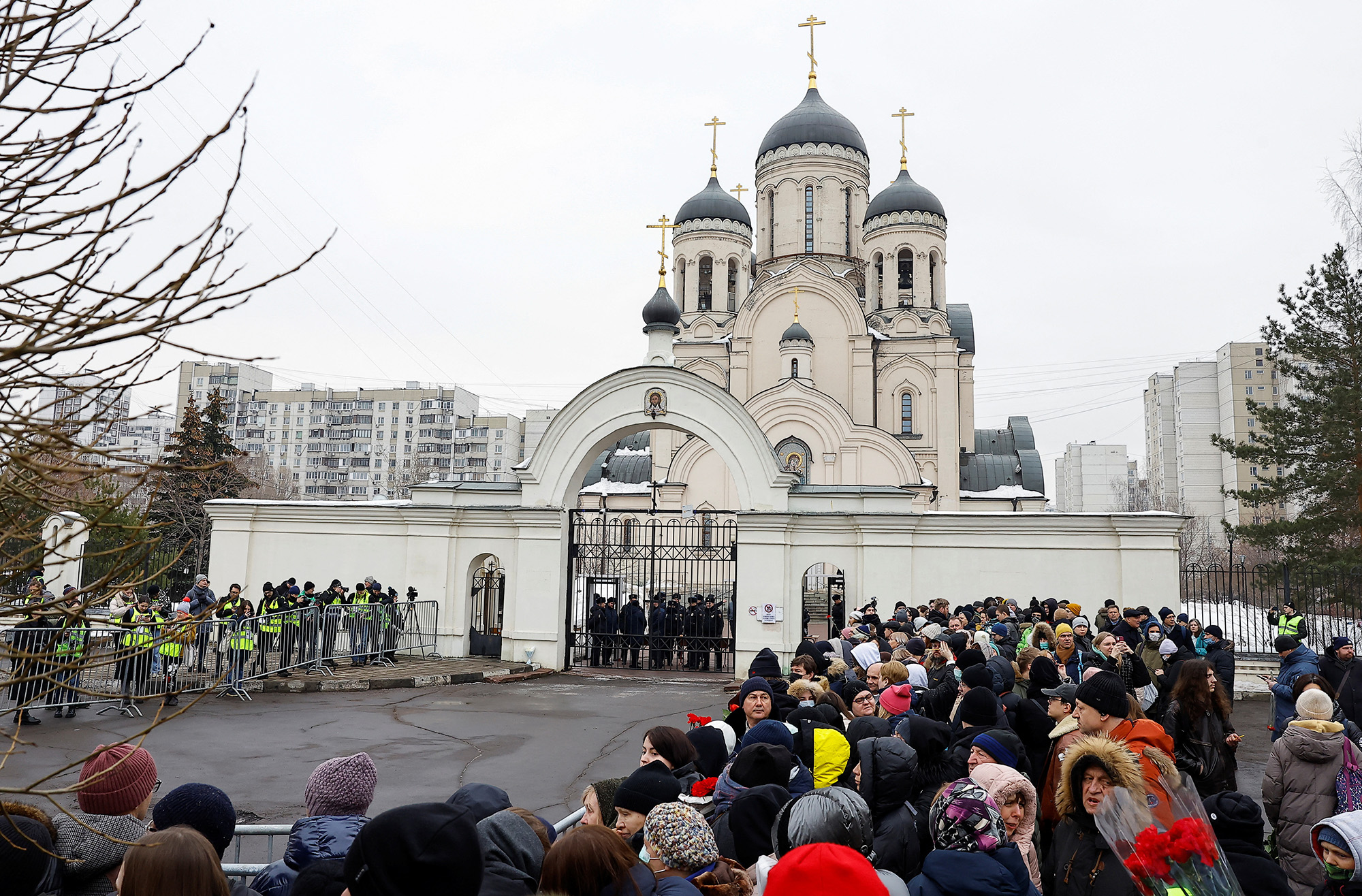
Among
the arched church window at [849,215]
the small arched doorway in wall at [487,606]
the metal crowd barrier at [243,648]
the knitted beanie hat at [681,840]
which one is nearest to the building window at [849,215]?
the arched church window at [849,215]

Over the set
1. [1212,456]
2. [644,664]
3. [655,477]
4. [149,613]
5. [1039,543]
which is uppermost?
[1212,456]

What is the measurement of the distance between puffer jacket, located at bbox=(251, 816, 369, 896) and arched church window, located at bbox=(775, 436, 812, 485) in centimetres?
2962

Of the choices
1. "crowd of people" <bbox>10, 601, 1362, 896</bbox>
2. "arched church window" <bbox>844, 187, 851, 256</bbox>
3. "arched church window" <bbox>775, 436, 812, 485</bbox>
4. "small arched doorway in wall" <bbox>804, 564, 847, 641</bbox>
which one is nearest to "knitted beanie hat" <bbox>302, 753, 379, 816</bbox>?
"crowd of people" <bbox>10, 601, 1362, 896</bbox>

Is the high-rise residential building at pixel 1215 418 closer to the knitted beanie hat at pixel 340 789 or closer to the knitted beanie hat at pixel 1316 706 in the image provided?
the knitted beanie hat at pixel 1316 706

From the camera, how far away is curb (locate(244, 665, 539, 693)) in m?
13.8

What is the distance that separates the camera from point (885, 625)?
36.2 ft

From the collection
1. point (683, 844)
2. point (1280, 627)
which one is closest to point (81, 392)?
point (683, 844)

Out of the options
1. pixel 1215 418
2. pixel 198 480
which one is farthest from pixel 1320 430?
pixel 1215 418

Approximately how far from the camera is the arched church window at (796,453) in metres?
32.9

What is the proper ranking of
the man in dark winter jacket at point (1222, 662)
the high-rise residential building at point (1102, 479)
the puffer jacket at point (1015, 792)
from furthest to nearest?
the high-rise residential building at point (1102, 479) → the man in dark winter jacket at point (1222, 662) → the puffer jacket at point (1015, 792)

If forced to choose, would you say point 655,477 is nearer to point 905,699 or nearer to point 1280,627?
point 1280,627

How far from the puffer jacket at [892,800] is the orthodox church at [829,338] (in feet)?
89.8

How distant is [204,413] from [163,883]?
2978cm

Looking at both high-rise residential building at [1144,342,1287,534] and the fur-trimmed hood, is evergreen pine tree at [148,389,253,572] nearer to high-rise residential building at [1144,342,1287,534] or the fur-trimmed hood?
the fur-trimmed hood
